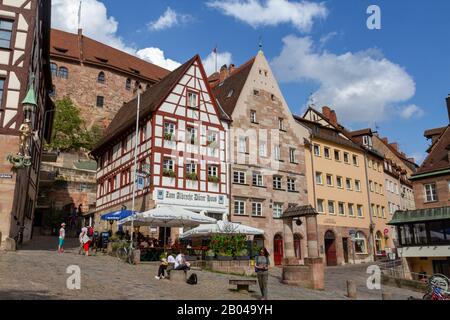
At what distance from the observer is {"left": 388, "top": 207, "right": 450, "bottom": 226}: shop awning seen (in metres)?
31.5

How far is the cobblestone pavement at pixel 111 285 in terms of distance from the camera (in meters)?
11.6

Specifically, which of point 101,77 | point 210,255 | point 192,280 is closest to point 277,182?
point 210,255

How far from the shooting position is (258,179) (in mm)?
33688

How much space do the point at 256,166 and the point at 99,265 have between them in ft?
55.6

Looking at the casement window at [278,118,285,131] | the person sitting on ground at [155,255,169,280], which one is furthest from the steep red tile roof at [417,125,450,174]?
the person sitting on ground at [155,255,169,280]

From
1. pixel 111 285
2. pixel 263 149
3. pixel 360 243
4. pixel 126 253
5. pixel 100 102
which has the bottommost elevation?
pixel 111 285

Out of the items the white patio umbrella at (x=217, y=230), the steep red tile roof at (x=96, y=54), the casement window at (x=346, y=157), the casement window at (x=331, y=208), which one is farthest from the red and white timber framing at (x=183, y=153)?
the steep red tile roof at (x=96, y=54)

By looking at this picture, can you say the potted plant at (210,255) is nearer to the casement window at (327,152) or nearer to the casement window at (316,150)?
the casement window at (316,150)

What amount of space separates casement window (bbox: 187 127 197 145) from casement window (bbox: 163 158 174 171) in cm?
215

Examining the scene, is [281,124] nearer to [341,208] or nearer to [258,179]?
[258,179]

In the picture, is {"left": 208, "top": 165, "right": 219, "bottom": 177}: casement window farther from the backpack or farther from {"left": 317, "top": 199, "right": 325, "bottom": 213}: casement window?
the backpack

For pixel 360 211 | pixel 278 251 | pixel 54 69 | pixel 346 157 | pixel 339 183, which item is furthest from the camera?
pixel 54 69

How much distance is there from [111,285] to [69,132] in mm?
44745

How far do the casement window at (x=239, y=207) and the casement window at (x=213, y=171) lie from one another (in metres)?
2.42
